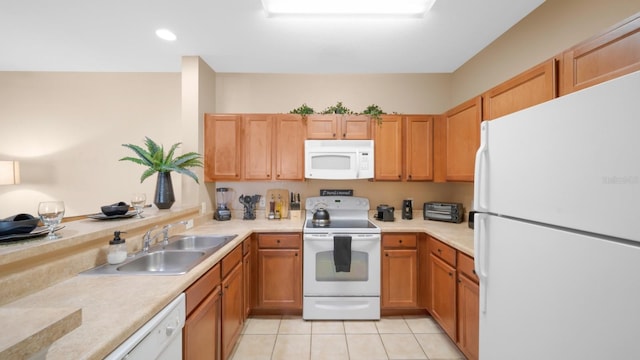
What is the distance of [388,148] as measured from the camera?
110 inches

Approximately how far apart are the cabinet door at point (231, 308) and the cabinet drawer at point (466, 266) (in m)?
1.78

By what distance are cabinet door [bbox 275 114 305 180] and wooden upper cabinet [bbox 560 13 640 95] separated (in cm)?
216

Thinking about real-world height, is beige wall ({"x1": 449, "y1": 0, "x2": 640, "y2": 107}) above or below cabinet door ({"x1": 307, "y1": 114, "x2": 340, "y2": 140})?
above

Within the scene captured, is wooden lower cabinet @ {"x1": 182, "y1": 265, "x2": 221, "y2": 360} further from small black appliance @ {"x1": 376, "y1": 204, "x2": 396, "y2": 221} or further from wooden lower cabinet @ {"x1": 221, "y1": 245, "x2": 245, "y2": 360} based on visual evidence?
small black appliance @ {"x1": 376, "y1": 204, "x2": 396, "y2": 221}

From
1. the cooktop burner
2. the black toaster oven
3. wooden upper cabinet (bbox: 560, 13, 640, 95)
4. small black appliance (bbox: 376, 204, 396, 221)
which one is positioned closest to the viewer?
wooden upper cabinet (bbox: 560, 13, 640, 95)

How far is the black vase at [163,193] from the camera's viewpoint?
2201 millimetres

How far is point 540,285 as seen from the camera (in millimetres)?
1025

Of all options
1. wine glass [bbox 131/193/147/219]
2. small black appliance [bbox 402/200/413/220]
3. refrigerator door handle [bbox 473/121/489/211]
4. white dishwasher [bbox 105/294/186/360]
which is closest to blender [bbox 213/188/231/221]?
wine glass [bbox 131/193/147/219]

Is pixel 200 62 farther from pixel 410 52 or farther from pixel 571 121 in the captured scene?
pixel 571 121

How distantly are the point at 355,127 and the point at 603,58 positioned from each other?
74.3 inches

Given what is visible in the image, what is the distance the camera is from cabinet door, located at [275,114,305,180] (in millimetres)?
2785

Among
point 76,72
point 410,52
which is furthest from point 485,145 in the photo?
point 76,72

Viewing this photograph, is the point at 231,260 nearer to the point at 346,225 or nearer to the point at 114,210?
the point at 114,210

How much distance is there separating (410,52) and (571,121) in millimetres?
2058
